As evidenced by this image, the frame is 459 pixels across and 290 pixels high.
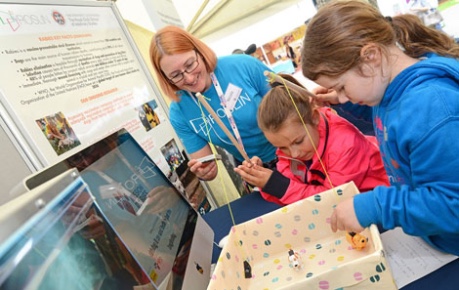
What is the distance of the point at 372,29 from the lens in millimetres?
664

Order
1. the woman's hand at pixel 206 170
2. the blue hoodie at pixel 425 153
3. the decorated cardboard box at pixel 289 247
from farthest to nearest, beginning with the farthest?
the woman's hand at pixel 206 170 → the decorated cardboard box at pixel 289 247 → the blue hoodie at pixel 425 153

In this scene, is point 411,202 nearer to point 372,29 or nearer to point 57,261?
point 372,29

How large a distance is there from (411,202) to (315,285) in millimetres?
238

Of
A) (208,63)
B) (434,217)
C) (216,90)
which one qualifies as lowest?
(434,217)

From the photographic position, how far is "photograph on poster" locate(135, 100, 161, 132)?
1.77m

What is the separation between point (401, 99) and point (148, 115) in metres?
1.46

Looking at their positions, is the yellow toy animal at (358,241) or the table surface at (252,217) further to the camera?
the yellow toy animal at (358,241)

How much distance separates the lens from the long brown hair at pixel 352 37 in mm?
659

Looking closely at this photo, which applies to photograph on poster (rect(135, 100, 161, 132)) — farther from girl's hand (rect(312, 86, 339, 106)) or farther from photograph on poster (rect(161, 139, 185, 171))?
girl's hand (rect(312, 86, 339, 106))

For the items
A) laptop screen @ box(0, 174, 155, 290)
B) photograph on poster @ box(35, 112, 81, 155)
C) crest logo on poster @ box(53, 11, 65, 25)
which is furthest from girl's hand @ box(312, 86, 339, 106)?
crest logo on poster @ box(53, 11, 65, 25)

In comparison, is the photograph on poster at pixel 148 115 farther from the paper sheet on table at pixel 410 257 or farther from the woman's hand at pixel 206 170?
the paper sheet on table at pixel 410 257

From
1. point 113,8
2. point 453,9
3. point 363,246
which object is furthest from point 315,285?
point 453,9

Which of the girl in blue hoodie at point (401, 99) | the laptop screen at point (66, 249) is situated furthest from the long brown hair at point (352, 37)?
the laptop screen at point (66, 249)

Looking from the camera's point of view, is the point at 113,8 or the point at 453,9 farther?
the point at 453,9
